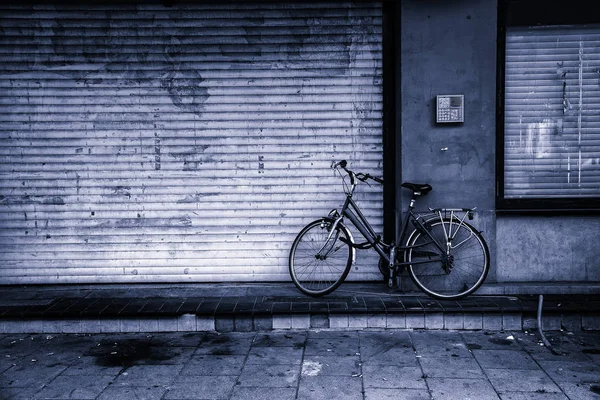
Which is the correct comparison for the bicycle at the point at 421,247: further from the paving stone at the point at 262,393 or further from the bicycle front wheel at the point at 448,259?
the paving stone at the point at 262,393

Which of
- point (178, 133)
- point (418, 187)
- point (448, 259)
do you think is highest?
point (178, 133)

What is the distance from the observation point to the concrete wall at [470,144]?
6.55m

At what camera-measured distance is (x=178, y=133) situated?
7156mm

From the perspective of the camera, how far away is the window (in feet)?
21.9

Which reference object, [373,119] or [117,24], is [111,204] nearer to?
[117,24]

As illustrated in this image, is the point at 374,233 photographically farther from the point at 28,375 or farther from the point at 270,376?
the point at 28,375

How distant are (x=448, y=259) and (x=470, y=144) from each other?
139cm

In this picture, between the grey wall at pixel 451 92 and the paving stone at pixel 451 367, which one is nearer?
the paving stone at pixel 451 367

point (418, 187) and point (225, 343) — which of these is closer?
point (225, 343)

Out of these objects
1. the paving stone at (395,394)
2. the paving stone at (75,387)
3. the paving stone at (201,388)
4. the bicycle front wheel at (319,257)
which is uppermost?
the bicycle front wheel at (319,257)

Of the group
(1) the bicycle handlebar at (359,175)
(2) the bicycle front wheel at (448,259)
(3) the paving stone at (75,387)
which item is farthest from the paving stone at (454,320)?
(3) the paving stone at (75,387)

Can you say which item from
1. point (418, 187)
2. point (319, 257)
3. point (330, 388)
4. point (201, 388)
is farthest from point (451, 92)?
point (201, 388)

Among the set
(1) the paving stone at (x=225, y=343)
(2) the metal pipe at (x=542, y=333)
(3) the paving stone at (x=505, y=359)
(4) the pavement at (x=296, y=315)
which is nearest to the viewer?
(3) the paving stone at (x=505, y=359)

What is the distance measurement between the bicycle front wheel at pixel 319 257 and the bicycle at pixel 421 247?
0.01 metres
